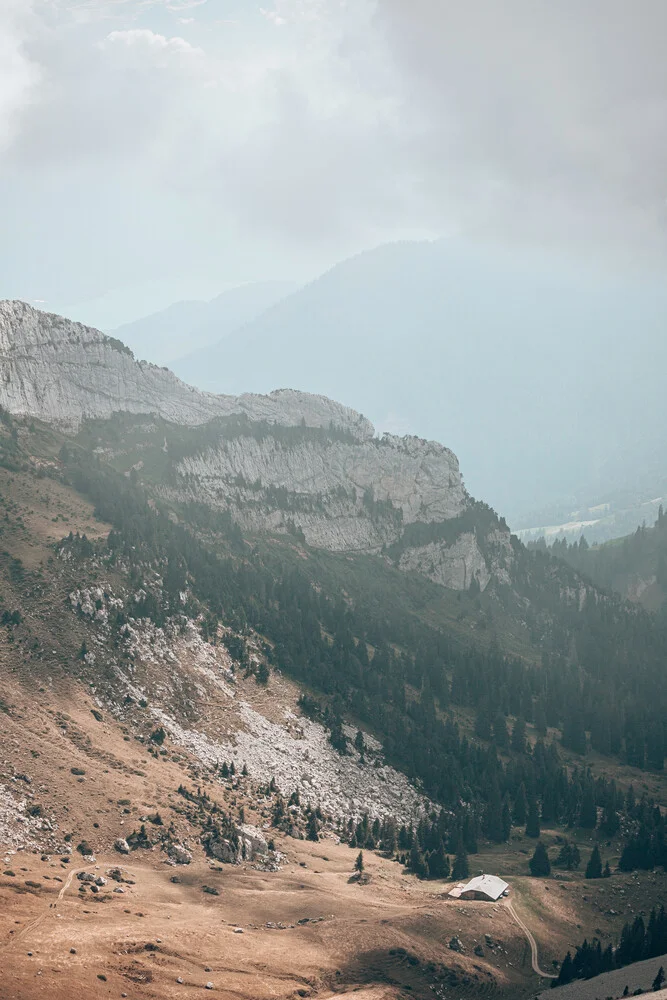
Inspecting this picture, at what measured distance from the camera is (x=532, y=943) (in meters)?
128

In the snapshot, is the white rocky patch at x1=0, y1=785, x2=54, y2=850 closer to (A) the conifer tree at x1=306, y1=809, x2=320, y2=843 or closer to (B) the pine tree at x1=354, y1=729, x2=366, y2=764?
(A) the conifer tree at x1=306, y1=809, x2=320, y2=843

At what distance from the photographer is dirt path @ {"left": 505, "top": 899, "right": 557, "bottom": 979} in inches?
4766

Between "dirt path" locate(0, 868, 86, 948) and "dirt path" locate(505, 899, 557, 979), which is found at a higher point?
"dirt path" locate(0, 868, 86, 948)

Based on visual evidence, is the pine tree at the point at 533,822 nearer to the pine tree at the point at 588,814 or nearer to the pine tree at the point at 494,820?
the pine tree at the point at 494,820

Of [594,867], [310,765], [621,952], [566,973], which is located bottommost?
[566,973]

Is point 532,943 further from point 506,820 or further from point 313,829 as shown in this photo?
point 506,820

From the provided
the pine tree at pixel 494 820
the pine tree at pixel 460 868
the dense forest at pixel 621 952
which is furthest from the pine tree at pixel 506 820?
the dense forest at pixel 621 952

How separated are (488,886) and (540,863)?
2198cm

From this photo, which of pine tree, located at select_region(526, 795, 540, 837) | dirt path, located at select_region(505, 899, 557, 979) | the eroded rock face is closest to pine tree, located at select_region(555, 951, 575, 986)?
dirt path, located at select_region(505, 899, 557, 979)

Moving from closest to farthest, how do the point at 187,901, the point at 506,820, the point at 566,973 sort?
1. the point at 187,901
2. the point at 566,973
3. the point at 506,820

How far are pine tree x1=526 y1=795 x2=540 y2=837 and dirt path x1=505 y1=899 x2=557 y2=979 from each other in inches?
1656

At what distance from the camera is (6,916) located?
95.6 meters

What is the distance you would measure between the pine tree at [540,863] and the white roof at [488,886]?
15.8 m

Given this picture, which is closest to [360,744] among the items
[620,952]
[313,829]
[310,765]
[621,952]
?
[310,765]
